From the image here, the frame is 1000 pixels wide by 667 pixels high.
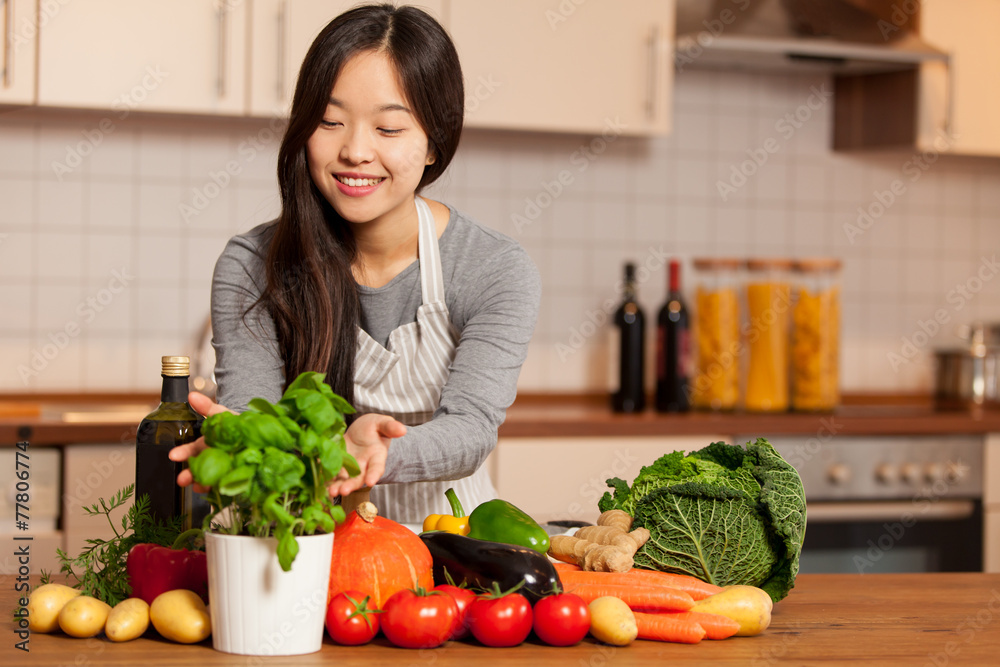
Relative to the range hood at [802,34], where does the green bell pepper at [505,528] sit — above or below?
below

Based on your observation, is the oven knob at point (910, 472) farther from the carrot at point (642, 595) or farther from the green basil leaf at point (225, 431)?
the green basil leaf at point (225, 431)

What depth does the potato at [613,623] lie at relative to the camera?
908 mm

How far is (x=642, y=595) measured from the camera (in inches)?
38.3

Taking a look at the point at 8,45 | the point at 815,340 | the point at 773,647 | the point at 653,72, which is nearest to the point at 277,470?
the point at 773,647

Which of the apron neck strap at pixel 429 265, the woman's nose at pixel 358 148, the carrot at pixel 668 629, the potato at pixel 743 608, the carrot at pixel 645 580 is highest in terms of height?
the woman's nose at pixel 358 148

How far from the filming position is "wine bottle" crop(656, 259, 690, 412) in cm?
273

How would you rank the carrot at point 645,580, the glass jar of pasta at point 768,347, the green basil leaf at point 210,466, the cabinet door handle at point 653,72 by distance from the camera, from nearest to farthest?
the green basil leaf at point 210,466
the carrot at point 645,580
the cabinet door handle at point 653,72
the glass jar of pasta at point 768,347

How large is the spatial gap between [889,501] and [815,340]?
0.49m

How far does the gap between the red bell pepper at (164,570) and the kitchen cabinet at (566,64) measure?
1.81 metres

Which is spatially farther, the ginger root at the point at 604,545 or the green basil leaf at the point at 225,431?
the ginger root at the point at 604,545

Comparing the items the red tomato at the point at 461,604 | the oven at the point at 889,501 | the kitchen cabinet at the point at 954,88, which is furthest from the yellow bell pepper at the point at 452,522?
the kitchen cabinet at the point at 954,88

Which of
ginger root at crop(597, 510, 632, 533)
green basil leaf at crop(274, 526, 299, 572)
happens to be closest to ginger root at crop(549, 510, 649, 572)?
ginger root at crop(597, 510, 632, 533)

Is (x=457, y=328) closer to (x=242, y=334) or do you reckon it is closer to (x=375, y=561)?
(x=242, y=334)

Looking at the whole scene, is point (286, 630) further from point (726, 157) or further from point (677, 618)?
point (726, 157)
